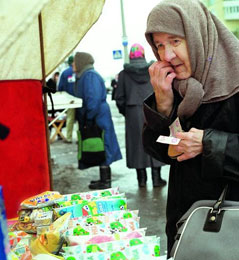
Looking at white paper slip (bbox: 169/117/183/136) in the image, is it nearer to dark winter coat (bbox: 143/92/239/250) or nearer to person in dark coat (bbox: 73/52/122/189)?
dark winter coat (bbox: 143/92/239/250)

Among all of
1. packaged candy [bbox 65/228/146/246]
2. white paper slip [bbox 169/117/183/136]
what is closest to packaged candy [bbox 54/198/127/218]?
packaged candy [bbox 65/228/146/246]

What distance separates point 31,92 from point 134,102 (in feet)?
11.2

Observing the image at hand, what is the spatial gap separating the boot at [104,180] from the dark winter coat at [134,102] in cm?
33

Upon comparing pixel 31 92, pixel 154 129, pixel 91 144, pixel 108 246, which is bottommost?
pixel 91 144

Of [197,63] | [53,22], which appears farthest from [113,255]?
[53,22]

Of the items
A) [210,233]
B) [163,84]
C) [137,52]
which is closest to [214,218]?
[210,233]

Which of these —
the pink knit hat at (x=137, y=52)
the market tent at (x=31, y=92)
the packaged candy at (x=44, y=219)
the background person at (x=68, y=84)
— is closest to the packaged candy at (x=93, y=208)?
the packaged candy at (x=44, y=219)

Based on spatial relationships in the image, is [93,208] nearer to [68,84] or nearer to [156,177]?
[156,177]

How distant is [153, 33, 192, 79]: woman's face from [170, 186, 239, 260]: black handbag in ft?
1.74

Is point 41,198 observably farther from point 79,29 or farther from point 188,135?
point 79,29

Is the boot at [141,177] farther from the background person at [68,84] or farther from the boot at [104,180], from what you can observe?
the background person at [68,84]

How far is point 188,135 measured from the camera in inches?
68.6

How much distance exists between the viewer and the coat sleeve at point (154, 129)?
6.24ft

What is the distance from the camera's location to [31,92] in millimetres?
2738
